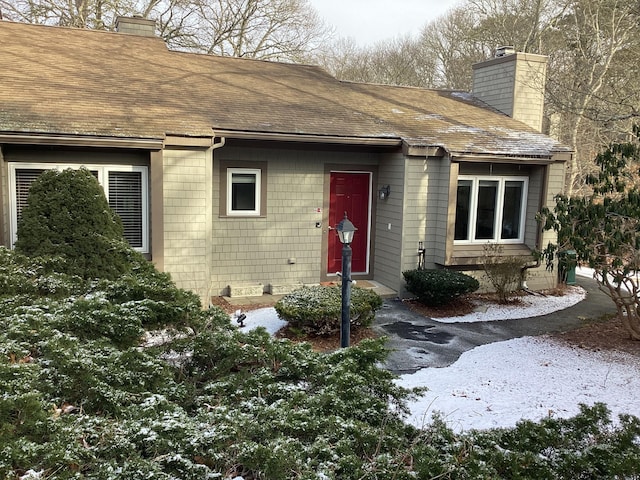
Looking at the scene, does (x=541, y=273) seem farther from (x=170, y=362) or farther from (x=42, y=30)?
(x=42, y=30)

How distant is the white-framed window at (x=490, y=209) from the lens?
10758 mm

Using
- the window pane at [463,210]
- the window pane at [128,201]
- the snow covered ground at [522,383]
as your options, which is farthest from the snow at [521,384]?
the window pane at [128,201]

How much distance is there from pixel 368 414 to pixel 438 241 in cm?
766

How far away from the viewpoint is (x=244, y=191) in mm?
10133

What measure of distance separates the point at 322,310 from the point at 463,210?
4825 millimetres

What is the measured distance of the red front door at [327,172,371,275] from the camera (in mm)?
10922

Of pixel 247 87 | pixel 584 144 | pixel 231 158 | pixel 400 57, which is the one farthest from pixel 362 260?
pixel 400 57

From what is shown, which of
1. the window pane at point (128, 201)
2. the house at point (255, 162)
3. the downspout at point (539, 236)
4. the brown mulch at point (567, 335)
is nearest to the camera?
the brown mulch at point (567, 335)

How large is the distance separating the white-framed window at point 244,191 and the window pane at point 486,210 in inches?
181

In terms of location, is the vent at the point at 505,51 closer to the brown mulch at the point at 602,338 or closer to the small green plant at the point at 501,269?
the small green plant at the point at 501,269

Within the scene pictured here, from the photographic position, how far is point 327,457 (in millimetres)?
2625

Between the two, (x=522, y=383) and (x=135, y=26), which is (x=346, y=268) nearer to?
(x=522, y=383)

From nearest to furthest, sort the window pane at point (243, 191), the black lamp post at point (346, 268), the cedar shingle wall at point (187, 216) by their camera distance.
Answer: the black lamp post at point (346, 268) → the cedar shingle wall at point (187, 216) → the window pane at point (243, 191)

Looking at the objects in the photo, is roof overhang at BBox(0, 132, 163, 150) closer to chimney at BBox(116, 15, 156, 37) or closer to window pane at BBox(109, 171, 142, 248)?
window pane at BBox(109, 171, 142, 248)
